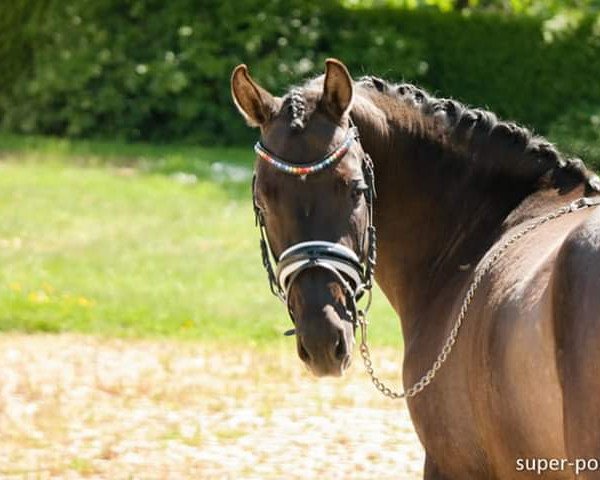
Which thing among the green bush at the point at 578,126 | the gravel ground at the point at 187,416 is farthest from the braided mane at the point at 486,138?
the green bush at the point at 578,126

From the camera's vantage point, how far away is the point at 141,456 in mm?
6949

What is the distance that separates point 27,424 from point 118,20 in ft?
47.2

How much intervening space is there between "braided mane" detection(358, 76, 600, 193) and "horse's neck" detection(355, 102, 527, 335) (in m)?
0.06

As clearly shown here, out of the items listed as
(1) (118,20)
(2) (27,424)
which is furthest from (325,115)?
(1) (118,20)

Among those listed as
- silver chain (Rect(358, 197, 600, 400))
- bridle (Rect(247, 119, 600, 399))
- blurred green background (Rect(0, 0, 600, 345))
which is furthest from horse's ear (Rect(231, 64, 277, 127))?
blurred green background (Rect(0, 0, 600, 345))

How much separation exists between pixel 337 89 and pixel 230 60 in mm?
16592

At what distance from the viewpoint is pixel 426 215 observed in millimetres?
4641

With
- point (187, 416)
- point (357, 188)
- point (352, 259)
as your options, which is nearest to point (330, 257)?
point (352, 259)

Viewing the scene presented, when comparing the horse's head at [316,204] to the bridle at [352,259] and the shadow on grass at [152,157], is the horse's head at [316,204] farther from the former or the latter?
the shadow on grass at [152,157]

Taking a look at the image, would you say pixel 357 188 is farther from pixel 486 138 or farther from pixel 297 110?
pixel 486 138

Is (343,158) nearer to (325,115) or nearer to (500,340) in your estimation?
(325,115)

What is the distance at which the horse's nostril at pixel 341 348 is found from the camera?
3.85 m

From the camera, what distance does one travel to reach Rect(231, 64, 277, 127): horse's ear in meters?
4.21

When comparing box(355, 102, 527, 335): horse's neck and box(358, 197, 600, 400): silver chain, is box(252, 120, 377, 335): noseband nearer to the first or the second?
box(358, 197, 600, 400): silver chain
